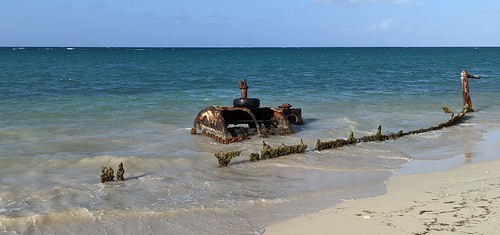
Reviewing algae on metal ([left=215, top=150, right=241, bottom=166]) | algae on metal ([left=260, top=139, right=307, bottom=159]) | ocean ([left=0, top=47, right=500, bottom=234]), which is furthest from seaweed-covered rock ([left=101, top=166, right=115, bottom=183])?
algae on metal ([left=260, top=139, right=307, bottom=159])

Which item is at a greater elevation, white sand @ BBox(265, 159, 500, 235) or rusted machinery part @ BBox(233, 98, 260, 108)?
rusted machinery part @ BBox(233, 98, 260, 108)

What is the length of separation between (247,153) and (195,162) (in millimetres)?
1291

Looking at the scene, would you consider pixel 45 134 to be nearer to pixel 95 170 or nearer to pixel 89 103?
pixel 95 170

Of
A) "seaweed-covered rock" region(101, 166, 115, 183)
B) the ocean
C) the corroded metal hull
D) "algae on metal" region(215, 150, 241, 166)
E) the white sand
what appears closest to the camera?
the white sand

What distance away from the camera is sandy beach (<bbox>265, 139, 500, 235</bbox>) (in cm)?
617

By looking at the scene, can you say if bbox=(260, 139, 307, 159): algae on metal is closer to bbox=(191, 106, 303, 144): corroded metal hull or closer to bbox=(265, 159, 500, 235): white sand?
bbox=(191, 106, 303, 144): corroded metal hull

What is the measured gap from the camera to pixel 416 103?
23.0 metres

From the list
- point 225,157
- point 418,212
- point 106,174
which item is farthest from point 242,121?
point 418,212

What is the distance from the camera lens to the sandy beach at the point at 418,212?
6172 millimetres

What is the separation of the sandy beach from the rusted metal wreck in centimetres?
520

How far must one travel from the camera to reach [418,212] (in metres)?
6.83

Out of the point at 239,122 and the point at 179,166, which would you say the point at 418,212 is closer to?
the point at 179,166

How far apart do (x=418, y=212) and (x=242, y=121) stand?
738 cm

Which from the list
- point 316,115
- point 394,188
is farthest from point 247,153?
point 316,115
